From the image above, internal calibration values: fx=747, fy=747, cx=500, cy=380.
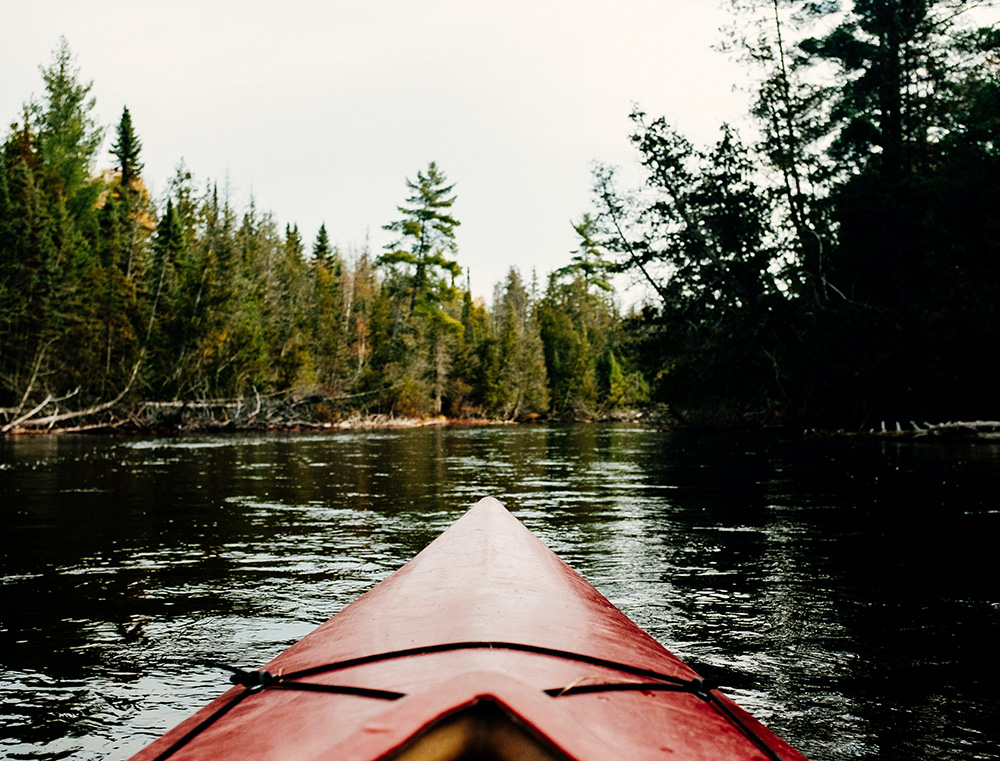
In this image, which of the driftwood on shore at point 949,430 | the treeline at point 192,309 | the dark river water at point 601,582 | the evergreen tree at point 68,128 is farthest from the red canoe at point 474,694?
the evergreen tree at point 68,128

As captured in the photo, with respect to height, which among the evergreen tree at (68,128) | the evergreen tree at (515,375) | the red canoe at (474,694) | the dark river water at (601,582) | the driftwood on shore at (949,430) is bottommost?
the dark river water at (601,582)

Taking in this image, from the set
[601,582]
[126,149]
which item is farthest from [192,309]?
[601,582]

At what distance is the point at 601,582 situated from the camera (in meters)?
4.94

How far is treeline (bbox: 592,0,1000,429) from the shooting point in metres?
17.7

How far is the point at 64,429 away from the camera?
27188 mm

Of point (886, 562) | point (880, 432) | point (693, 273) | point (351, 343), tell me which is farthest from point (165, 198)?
point (886, 562)

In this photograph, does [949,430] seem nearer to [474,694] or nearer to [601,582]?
[601,582]

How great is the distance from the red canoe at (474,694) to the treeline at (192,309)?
2469 centimetres

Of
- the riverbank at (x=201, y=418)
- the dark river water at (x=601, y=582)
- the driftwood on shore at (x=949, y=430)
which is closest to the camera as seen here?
the dark river water at (x=601, y=582)

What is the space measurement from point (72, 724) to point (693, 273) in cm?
2314

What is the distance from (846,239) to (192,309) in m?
26.9

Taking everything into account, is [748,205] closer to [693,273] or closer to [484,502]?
[693,273]

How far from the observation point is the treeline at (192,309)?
29.3 meters

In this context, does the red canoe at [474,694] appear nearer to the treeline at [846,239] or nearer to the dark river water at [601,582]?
the dark river water at [601,582]
